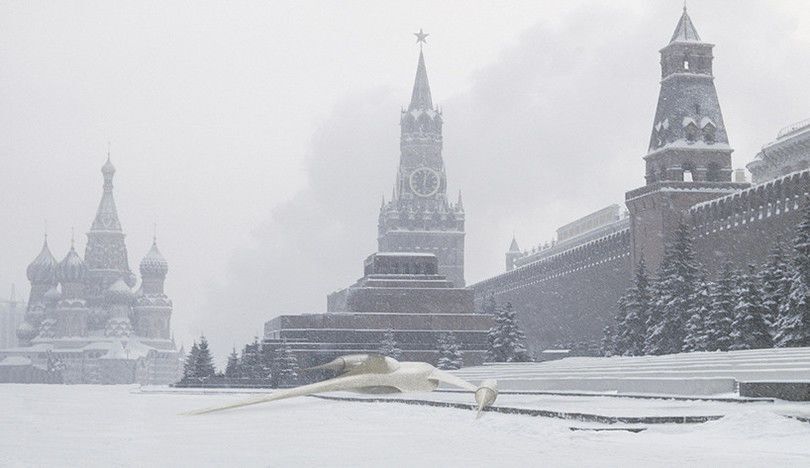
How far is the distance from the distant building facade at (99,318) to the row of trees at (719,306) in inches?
3484

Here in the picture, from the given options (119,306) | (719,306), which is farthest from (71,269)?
(719,306)

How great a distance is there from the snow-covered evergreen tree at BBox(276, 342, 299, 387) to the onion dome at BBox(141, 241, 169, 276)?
8430 cm

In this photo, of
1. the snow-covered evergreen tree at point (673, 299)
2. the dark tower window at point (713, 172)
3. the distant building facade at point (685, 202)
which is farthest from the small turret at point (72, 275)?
the snow-covered evergreen tree at point (673, 299)

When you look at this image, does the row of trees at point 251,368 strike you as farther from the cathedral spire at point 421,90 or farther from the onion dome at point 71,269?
the onion dome at point 71,269

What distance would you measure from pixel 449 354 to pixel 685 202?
11687 mm

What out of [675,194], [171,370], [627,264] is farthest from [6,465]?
[171,370]

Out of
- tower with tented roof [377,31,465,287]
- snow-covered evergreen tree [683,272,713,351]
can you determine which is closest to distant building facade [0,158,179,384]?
tower with tented roof [377,31,465,287]

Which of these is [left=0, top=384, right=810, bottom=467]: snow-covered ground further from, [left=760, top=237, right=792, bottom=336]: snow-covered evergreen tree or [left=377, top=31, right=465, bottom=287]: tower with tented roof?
[left=377, top=31, right=465, bottom=287]: tower with tented roof

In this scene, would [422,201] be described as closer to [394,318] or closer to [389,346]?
[394,318]

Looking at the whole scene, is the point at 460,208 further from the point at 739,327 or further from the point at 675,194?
the point at 739,327

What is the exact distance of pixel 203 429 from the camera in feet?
45.6

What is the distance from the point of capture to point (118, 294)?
5167 inches

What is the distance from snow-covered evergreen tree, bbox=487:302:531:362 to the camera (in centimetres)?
5053

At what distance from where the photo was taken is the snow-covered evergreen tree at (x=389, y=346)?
54.2 m
